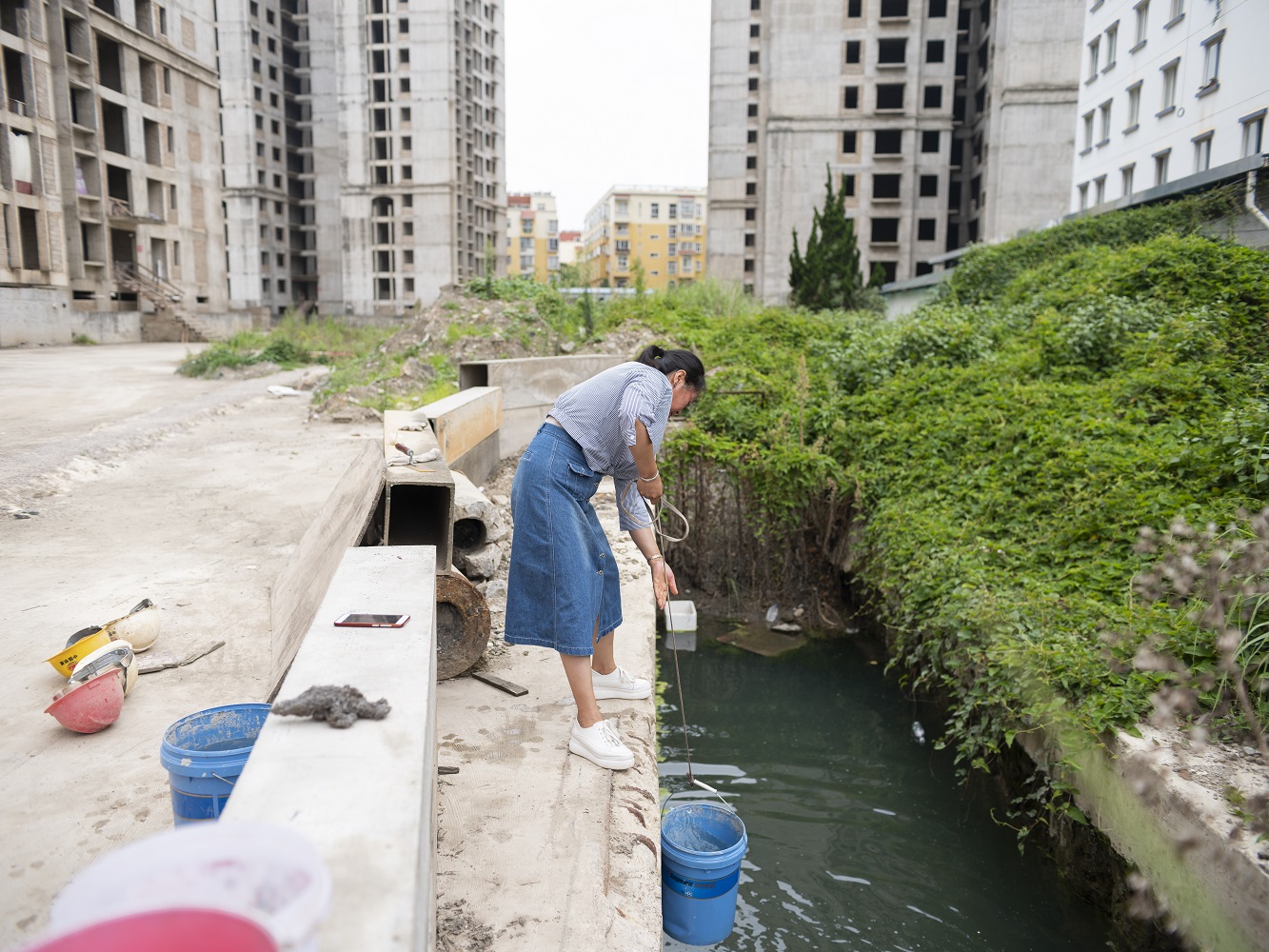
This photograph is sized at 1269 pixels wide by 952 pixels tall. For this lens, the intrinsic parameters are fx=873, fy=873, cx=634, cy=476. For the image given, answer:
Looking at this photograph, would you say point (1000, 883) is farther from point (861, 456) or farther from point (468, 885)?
point (861, 456)

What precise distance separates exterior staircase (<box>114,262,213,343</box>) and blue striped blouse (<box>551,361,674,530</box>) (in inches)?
1303

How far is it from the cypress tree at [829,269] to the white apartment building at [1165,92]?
6.73 metres

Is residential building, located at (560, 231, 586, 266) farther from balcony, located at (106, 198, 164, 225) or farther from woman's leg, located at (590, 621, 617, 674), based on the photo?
woman's leg, located at (590, 621, 617, 674)

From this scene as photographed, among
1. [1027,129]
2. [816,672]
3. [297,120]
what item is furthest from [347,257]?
[816,672]

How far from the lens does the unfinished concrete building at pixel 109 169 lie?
26.6 meters

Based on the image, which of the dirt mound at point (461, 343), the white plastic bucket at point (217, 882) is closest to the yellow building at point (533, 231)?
the dirt mound at point (461, 343)

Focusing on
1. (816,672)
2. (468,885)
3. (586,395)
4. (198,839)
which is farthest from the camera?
(816,672)

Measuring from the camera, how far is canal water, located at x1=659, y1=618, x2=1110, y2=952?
4.52m

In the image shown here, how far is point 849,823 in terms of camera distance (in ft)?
18.4

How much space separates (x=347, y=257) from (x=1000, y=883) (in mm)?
53397

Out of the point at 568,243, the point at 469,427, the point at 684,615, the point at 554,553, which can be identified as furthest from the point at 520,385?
the point at 568,243

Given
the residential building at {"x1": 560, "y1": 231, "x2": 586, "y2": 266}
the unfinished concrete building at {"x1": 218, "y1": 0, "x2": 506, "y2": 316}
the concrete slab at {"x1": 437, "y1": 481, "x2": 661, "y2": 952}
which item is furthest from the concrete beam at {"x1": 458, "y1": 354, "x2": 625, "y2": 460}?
the residential building at {"x1": 560, "y1": 231, "x2": 586, "y2": 266}

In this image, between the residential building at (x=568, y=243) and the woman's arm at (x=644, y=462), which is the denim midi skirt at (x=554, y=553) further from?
the residential building at (x=568, y=243)

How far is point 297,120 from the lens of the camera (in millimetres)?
60188
